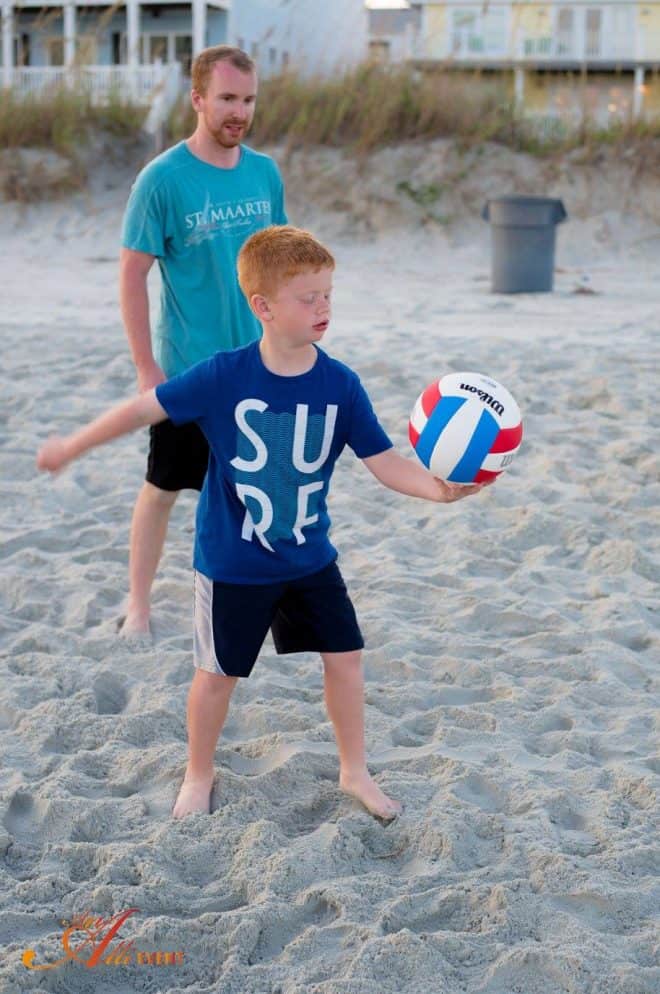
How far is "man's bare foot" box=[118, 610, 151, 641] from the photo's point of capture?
3832 millimetres

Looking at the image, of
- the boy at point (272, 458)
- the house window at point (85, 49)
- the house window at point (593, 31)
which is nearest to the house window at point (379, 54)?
the house window at point (85, 49)

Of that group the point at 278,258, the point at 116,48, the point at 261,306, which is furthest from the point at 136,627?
the point at 116,48

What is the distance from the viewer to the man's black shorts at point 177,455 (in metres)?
3.57

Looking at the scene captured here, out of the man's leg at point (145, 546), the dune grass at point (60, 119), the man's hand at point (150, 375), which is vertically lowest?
the man's leg at point (145, 546)

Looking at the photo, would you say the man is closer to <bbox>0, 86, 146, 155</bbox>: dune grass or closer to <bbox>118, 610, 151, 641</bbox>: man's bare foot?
<bbox>118, 610, 151, 641</bbox>: man's bare foot

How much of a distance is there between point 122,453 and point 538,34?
29.7 metres

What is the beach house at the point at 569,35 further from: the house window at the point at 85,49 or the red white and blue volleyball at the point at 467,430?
the red white and blue volleyball at the point at 467,430

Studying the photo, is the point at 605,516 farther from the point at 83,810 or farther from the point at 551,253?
the point at 551,253

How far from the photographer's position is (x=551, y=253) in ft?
35.4

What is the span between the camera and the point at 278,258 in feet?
8.23

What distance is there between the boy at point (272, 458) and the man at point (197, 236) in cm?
91

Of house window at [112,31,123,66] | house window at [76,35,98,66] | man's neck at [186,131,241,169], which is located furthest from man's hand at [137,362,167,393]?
house window at [112,31,123,66]

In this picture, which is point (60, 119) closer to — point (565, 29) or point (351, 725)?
point (351, 725)

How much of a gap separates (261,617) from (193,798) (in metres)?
0.50
